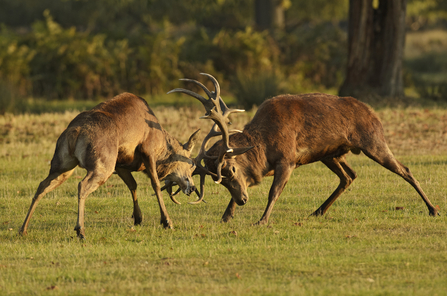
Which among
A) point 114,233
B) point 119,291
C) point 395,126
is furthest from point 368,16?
point 119,291

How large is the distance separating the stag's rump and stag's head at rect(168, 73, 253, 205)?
47 centimetres

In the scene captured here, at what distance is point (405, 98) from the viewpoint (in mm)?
22562

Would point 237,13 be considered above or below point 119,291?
below

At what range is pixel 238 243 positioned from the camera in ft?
26.4

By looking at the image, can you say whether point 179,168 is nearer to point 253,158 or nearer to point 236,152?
point 236,152

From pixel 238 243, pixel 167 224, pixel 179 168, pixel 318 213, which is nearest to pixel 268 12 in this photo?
pixel 318 213

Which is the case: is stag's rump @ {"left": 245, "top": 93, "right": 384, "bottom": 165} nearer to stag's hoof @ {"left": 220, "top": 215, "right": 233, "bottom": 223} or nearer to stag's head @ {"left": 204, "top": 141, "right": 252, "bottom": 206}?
stag's head @ {"left": 204, "top": 141, "right": 252, "bottom": 206}

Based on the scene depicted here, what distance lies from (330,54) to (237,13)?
1908 cm

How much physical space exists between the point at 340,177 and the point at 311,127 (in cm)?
124

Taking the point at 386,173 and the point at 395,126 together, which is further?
the point at 395,126

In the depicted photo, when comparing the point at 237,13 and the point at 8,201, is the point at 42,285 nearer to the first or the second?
the point at 8,201

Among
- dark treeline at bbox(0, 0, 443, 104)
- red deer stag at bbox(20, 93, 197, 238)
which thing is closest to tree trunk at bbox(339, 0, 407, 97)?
dark treeline at bbox(0, 0, 443, 104)

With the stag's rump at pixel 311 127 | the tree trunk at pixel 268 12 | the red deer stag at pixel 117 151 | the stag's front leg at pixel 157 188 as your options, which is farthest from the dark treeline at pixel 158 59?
the stag's front leg at pixel 157 188

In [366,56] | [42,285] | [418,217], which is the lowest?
[366,56]
